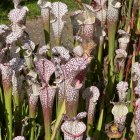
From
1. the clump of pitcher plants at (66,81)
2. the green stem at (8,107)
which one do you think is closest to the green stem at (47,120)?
the clump of pitcher plants at (66,81)

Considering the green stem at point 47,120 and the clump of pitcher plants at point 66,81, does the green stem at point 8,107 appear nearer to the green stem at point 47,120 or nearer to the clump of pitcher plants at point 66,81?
the clump of pitcher plants at point 66,81

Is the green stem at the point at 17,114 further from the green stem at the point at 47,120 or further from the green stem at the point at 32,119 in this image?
the green stem at the point at 47,120

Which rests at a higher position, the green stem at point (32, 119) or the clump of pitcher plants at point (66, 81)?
the clump of pitcher plants at point (66, 81)

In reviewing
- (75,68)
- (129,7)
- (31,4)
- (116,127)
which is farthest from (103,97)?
(31,4)

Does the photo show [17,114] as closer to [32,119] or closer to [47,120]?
[32,119]

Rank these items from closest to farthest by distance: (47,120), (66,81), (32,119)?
(66,81), (47,120), (32,119)

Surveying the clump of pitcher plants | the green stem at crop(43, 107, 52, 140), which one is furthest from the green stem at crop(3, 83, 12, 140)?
the green stem at crop(43, 107, 52, 140)

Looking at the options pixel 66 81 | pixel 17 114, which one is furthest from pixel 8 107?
pixel 66 81

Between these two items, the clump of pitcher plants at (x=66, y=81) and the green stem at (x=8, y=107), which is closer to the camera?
the clump of pitcher plants at (x=66, y=81)
